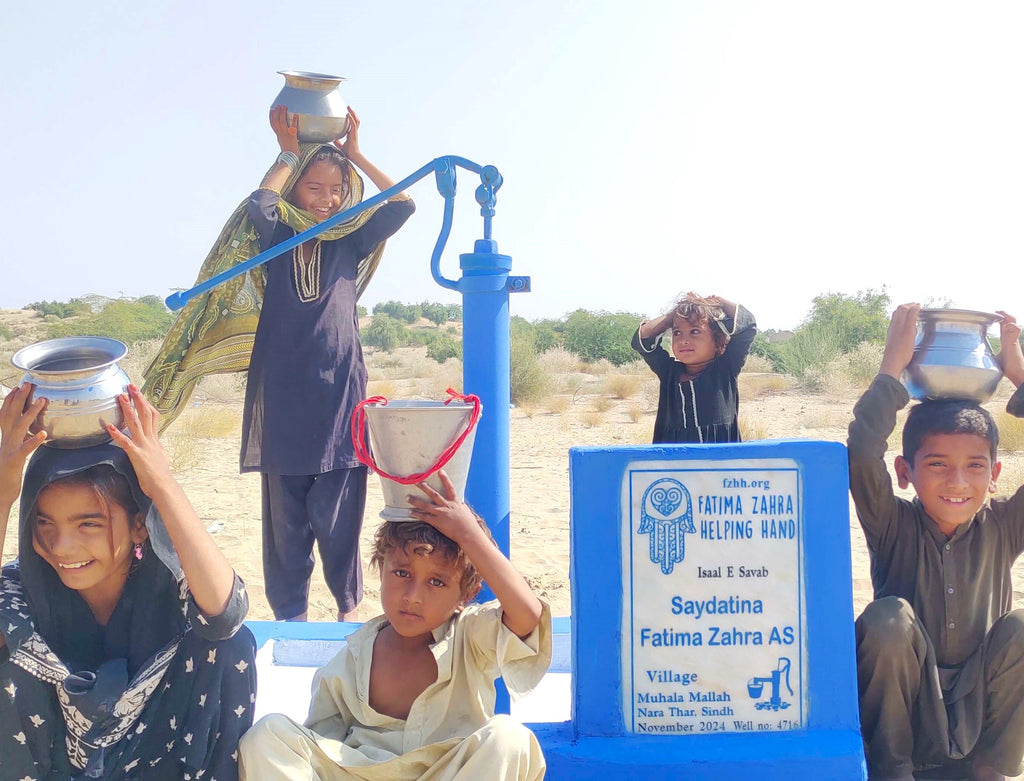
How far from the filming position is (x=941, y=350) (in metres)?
2.57

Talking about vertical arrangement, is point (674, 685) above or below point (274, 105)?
below

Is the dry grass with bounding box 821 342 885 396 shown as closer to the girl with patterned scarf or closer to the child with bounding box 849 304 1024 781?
the girl with patterned scarf

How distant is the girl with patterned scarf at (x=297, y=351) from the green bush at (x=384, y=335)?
32489 millimetres

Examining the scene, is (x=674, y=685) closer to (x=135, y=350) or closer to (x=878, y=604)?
(x=878, y=604)

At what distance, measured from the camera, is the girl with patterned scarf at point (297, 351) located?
3514mm

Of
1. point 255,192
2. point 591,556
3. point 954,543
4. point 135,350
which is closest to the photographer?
point 591,556

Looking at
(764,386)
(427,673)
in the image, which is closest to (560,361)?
(764,386)

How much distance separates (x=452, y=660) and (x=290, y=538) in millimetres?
A: 1612

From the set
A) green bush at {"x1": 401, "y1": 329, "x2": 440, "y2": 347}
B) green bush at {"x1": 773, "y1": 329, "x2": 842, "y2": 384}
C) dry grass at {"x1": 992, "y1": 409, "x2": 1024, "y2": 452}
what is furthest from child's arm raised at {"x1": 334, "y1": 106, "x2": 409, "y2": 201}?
green bush at {"x1": 401, "y1": 329, "x2": 440, "y2": 347}

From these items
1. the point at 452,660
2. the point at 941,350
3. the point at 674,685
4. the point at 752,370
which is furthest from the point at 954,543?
the point at 752,370

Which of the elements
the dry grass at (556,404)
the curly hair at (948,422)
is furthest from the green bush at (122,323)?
the curly hair at (948,422)

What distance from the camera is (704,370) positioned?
338 cm

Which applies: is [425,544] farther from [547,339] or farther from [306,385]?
[547,339]

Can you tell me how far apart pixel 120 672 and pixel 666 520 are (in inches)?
55.1
